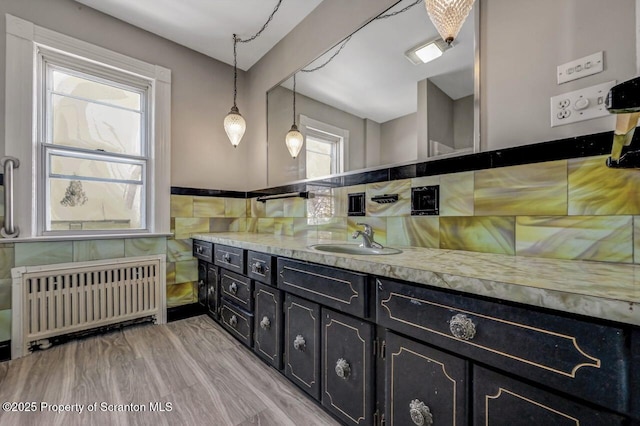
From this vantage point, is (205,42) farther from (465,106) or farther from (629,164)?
(629,164)

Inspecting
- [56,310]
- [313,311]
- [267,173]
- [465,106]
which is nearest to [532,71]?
[465,106]

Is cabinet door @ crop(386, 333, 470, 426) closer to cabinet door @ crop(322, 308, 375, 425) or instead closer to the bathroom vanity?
the bathroom vanity

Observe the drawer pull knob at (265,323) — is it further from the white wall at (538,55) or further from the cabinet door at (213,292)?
the white wall at (538,55)

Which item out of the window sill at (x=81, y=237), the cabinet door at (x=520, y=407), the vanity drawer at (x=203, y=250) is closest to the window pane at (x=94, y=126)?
the window sill at (x=81, y=237)

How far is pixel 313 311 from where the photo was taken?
4.33 ft

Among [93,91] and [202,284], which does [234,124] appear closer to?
[93,91]

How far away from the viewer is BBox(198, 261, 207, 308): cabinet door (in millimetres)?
2516

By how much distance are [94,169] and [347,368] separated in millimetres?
2572

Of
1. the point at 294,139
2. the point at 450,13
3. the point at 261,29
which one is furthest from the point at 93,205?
the point at 450,13

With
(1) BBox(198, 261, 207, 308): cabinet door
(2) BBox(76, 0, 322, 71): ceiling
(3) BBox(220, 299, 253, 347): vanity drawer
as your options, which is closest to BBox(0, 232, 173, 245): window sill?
(1) BBox(198, 261, 207, 308): cabinet door

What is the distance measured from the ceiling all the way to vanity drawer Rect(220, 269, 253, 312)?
2157 millimetres

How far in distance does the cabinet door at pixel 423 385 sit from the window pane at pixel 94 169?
2.61 meters

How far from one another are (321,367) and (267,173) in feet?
6.51

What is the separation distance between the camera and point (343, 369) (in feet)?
3.81
